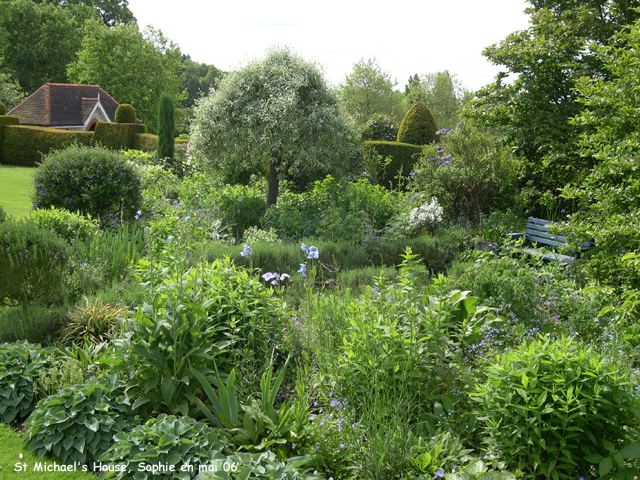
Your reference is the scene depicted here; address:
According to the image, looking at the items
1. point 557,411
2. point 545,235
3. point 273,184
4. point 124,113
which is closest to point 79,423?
point 557,411

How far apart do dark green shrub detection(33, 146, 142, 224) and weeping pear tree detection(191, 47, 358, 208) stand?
1.70 meters

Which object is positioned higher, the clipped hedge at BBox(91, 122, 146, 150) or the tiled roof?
the tiled roof

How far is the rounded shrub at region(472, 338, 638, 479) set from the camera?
6.63 feet

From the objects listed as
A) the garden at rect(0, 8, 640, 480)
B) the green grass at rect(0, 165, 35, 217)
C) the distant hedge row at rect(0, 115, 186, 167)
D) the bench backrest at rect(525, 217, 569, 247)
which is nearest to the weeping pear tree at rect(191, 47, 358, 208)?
the garden at rect(0, 8, 640, 480)

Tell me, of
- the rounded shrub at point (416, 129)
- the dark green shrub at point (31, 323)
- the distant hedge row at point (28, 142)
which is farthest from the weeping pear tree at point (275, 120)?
the distant hedge row at point (28, 142)

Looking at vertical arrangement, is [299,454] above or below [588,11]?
below

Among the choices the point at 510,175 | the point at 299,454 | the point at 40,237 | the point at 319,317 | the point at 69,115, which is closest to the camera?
the point at 299,454

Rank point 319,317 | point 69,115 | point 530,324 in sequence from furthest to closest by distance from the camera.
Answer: point 69,115 < point 530,324 < point 319,317

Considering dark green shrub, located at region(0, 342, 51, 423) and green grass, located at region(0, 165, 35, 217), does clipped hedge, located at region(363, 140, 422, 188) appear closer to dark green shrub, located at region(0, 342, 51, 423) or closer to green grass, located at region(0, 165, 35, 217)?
green grass, located at region(0, 165, 35, 217)

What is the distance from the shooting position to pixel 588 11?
25.7ft

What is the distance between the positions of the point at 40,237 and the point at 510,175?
794cm

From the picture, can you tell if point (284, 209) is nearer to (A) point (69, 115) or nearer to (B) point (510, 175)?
(B) point (510, 175)

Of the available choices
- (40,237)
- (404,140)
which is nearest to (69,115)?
(404,140)

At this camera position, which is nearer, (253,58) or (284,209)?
(284,209)
